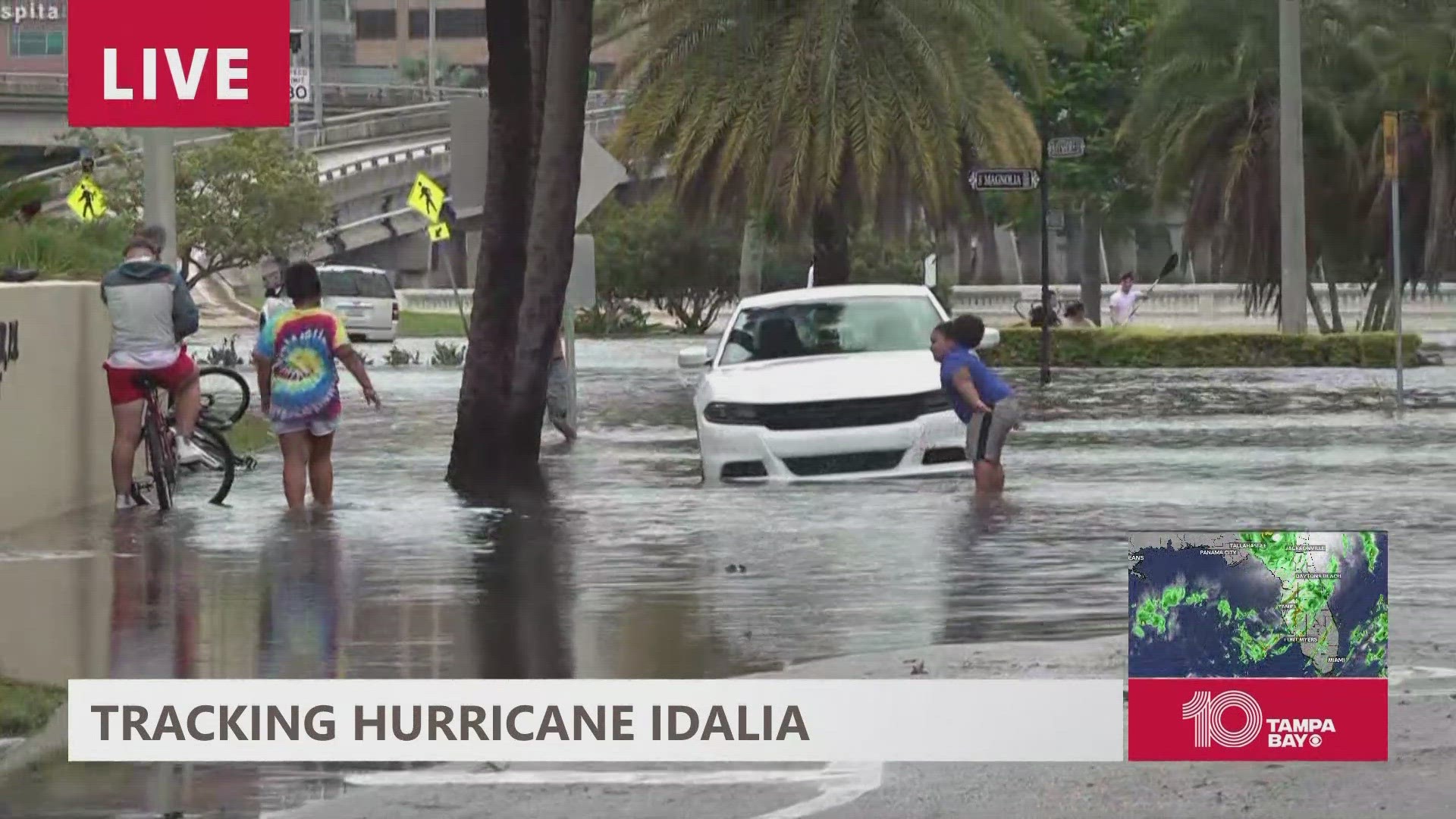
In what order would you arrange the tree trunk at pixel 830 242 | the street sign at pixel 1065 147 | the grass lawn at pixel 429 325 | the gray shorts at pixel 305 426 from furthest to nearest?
1. the grass lawn at pixel 429 325
2. the tree trunk at pixel 830 242
3. the street sign at pixel 1065 147
4. the gray shorts at pixel 305 426

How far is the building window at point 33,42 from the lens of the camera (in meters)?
128

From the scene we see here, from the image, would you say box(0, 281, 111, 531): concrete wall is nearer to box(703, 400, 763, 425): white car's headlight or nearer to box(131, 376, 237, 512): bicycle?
box(131, 376, 237, 512): bicycle

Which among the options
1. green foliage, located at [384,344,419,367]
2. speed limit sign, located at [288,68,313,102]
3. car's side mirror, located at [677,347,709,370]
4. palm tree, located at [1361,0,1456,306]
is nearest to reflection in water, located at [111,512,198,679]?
car's side mirror, located at [677,347,709,370]

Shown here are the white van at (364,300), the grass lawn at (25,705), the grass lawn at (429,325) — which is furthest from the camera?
the grass lawn at (429,325)

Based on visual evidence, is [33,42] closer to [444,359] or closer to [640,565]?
[444,359]

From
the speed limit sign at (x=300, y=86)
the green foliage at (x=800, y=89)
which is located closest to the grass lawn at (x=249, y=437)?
the green foliage at (x=800, y=89)

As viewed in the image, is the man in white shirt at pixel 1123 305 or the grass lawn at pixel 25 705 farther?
the man in white shirt at pixel 1123 305

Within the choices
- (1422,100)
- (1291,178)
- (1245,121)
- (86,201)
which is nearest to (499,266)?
(86,201)

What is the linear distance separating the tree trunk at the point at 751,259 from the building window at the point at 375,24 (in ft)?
77.4

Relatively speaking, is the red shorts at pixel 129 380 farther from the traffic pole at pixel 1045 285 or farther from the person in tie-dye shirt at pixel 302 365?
the traffic pole at pixel 1045 285

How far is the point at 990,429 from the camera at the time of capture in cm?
1791

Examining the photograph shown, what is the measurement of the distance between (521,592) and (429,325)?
50.2 meters

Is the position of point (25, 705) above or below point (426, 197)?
below

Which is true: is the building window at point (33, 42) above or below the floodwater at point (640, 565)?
above
